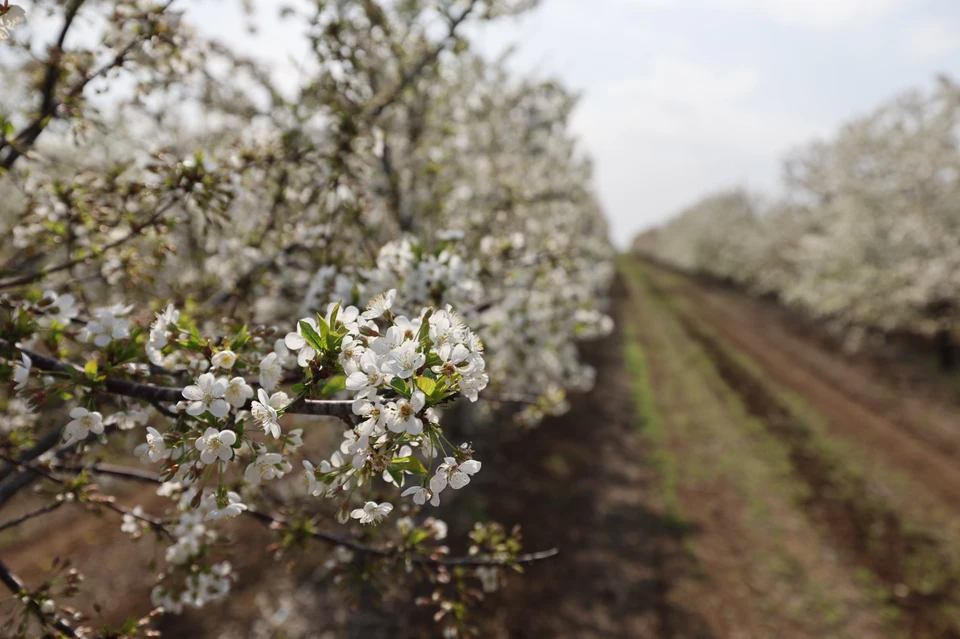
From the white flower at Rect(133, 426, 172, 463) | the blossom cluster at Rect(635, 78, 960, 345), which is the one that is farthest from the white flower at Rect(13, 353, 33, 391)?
the blossom cluster at Rect(635, 78, 960, 345)

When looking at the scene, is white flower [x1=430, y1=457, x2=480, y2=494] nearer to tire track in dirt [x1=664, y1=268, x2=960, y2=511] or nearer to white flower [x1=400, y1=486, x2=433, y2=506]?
white flower [x1=400, y1=486, x2=433, y2=506]

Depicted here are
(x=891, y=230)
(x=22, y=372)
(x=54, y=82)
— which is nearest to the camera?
(x=22, y=372)

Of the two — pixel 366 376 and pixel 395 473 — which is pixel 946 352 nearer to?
pixel 395 473

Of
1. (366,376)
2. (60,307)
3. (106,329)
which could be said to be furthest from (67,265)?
(366,376)

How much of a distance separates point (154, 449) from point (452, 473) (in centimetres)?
102

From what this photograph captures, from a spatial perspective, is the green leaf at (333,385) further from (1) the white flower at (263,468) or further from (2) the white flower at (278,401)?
(1) the white flower at (263,468)

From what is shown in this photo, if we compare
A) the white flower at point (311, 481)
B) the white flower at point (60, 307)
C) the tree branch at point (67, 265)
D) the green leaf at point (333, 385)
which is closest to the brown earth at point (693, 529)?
the tree branch at point (67, 265)

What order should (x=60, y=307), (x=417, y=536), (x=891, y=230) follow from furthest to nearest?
(x=891, y=230) < (x=417, y=536) < (x=60, y=307)

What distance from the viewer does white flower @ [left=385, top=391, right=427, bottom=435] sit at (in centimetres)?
163

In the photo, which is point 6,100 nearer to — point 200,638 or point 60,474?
point 200,638

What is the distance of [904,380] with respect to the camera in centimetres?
1952

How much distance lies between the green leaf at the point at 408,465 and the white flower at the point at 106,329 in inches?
51.7

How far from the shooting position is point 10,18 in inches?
69.3

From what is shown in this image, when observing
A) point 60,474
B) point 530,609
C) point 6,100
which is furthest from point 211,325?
point 6,100
